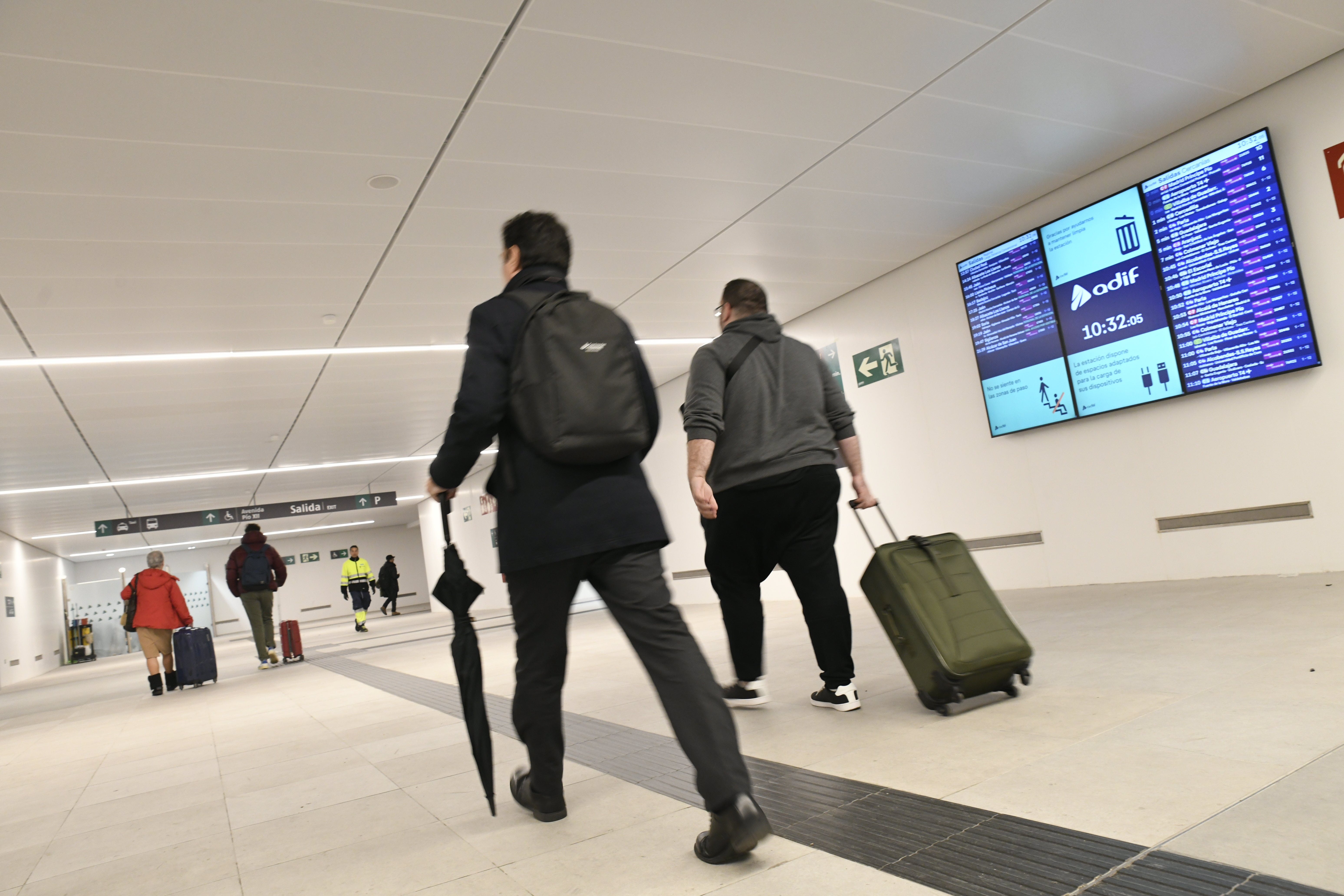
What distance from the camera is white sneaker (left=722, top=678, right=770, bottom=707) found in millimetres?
3342

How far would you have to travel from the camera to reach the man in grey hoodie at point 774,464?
9.89 feet

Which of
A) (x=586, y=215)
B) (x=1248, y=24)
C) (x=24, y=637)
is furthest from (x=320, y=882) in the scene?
(x=24, y=637)

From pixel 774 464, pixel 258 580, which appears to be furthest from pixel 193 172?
pixel 258 580

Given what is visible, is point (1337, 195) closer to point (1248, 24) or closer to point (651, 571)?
point (1248, 24)

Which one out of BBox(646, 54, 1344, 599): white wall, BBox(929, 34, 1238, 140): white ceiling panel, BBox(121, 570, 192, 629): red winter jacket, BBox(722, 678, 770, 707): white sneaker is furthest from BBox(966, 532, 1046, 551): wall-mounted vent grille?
BBox(121, 570, 192, 629): red winter jacket

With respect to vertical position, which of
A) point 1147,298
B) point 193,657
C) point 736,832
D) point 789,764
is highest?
point 1147,298

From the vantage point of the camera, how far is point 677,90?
13.6ft

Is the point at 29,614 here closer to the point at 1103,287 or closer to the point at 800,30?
the point at 800,30

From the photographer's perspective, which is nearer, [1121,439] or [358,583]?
[1121,439]

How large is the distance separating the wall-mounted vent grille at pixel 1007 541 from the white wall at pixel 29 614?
16660 millimetres

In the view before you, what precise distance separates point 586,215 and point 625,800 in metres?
4.11

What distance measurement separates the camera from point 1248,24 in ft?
14.1

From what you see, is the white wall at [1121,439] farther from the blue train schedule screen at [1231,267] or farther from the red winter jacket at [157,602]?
the red winter jacket at [157,602]

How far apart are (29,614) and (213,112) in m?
19.3
